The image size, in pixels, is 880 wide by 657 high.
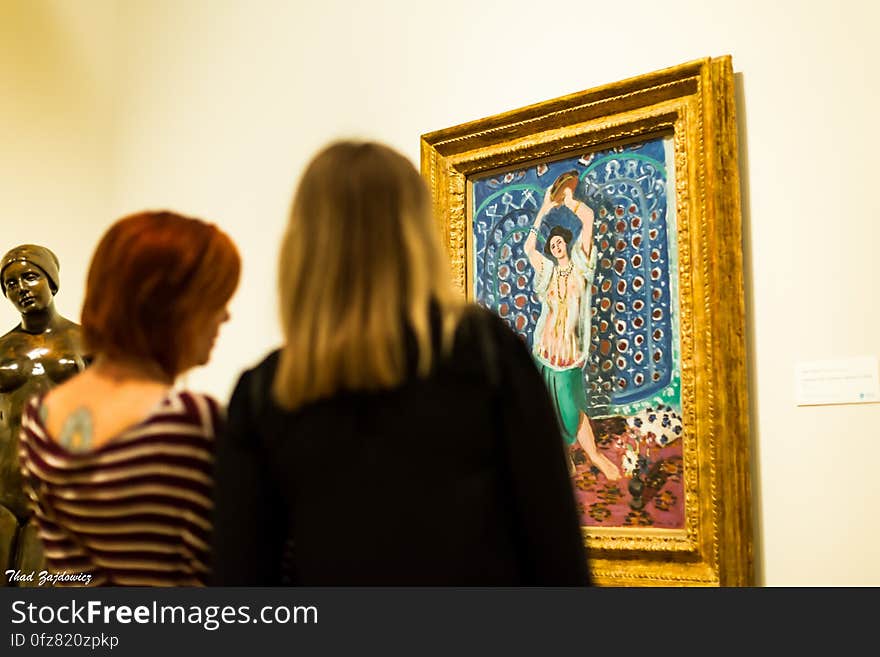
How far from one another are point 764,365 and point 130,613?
1808mm

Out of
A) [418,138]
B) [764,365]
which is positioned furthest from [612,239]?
[418,138]

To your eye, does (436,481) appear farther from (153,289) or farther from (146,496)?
(153,289)

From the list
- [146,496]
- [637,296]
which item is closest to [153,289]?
[146,496]

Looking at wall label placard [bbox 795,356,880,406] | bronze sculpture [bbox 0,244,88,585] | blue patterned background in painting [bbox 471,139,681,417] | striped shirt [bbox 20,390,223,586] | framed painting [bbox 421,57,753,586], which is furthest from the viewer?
bronze sculpture [bbox 0,244,88,585]

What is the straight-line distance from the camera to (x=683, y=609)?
163 centimetres

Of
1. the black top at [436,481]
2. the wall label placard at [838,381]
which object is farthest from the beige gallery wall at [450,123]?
the black top at [436,481]

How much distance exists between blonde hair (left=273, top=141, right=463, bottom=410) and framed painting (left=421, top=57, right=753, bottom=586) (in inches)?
57.7

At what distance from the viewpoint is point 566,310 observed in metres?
3.08

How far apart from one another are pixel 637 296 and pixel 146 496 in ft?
5.83

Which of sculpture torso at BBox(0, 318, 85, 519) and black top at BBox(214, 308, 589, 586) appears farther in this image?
sculpture torso at BBox(0, 318, 85, 519)

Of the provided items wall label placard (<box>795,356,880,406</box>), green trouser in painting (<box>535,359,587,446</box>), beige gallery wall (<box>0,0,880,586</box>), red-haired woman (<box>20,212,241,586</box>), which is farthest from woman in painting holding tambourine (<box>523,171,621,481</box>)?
red-haired woman (<box>20,212,241,586</box>)

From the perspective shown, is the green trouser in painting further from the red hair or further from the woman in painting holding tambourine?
the red hair

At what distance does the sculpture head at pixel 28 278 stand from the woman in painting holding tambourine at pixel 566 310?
1.78 meters

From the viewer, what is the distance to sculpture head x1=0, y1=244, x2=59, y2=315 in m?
Result: 3.56
